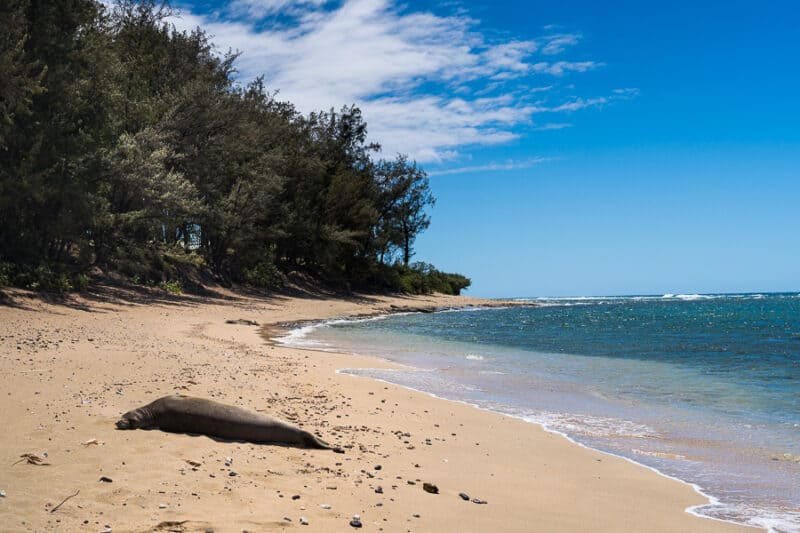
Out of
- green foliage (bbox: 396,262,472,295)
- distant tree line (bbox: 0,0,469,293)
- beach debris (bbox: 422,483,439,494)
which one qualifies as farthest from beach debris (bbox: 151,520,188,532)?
green foliage (bbox: 396,262,472,295)

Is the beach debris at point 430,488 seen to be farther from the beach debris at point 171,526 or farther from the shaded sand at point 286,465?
the beach debris at point 171,526

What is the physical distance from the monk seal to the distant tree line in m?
16.5

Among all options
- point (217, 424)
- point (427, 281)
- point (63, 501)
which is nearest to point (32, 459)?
point (63, 501)

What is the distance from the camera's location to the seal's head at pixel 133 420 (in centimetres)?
718

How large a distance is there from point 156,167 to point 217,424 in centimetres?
2245

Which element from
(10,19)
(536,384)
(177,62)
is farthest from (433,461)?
(177,62)

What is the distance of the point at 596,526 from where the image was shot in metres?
5.62

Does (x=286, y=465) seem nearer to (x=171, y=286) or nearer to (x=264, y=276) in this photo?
(x=171, y=286)

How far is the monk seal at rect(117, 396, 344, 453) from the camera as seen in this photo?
7.23m

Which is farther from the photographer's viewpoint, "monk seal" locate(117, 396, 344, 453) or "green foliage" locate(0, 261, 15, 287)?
"green foliage" locate(0, 261, 15, 287)

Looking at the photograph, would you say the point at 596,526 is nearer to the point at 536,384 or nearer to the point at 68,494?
the point at 68,494

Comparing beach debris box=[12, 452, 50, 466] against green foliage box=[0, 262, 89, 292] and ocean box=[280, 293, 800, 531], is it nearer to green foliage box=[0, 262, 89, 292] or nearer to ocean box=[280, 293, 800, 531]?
ocean box=[280, 293, 800, 531]

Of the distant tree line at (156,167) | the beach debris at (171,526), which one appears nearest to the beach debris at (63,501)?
the beach debris at (171,526)

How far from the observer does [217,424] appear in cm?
725
